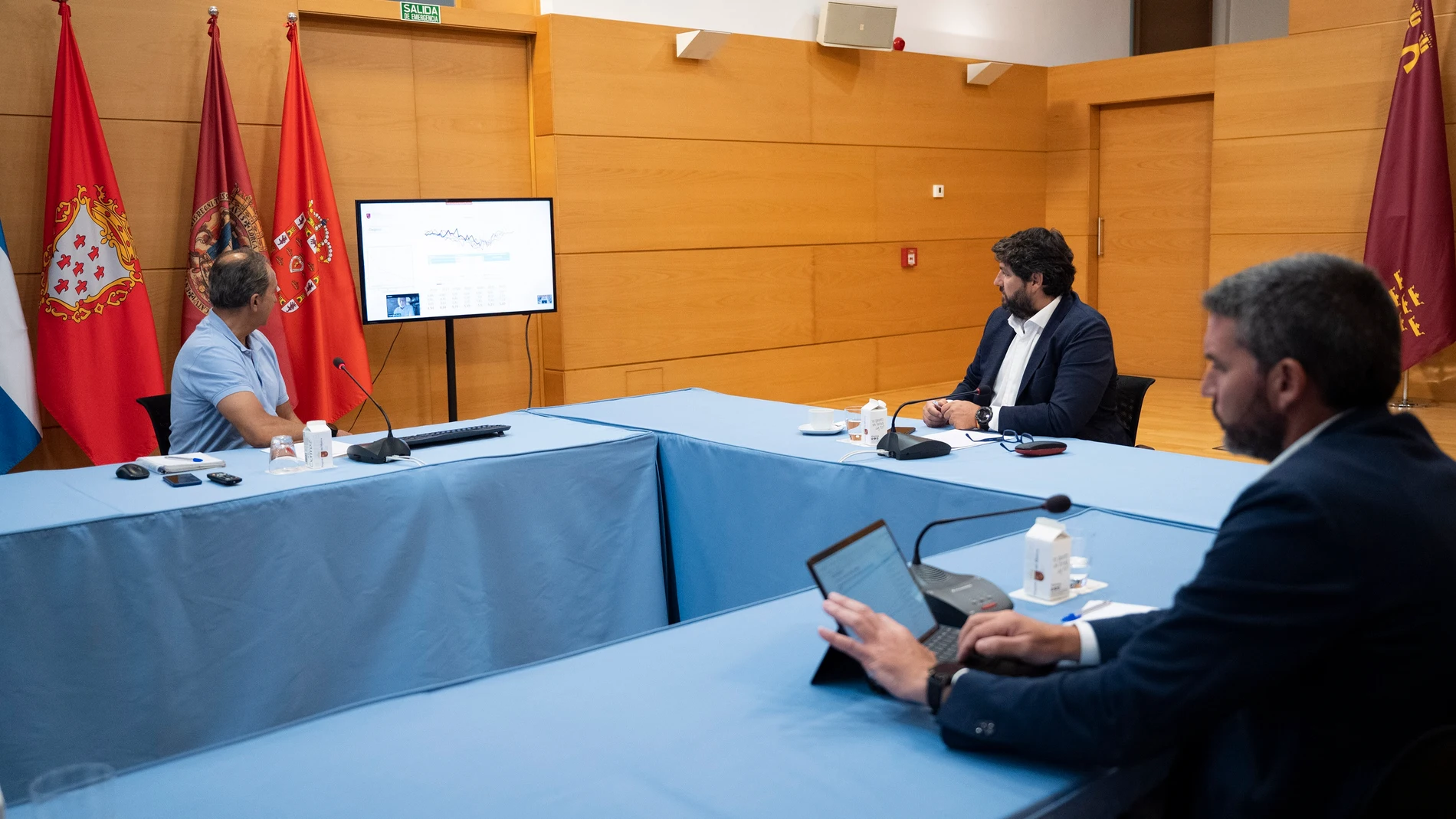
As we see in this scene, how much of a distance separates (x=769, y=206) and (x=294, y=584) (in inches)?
178

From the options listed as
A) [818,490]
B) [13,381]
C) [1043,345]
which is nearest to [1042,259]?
[1043,345]

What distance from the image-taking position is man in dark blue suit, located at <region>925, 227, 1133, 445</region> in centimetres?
324

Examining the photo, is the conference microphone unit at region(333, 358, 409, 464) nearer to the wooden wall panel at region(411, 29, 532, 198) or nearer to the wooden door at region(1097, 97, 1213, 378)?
the wooden wall panel at region(411, 29, 532, 198)

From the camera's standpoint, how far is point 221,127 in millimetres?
4609

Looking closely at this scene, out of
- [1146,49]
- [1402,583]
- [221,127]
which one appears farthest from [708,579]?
[1146,49]

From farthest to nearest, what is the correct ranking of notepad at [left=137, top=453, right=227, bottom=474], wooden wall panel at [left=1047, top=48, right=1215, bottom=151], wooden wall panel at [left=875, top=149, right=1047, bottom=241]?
wooden wall panel at [left=1047, top=48, right=1215, bottom=151], wooden wall panel at [left=875, top=149, right=1047, bottom=241], notepad at [left=137, top=453, right=227, bottom=474]

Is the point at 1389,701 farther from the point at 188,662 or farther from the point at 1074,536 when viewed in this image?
the point at 188,662

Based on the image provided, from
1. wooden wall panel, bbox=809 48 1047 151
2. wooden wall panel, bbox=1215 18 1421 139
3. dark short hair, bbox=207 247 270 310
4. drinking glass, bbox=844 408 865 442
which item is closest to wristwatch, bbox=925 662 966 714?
drinking glass, bbox=844 408 865 442

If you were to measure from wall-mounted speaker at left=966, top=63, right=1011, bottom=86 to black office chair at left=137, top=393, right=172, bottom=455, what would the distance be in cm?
567

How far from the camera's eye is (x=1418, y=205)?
6.10m

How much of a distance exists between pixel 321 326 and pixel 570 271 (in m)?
1.41

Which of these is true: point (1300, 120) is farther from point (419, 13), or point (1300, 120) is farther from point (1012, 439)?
point (419, 13)

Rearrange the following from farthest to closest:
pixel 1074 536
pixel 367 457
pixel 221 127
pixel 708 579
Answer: pixel 221 127 → pixel 708 579 → pixel 367 457 → pixel 1074 536

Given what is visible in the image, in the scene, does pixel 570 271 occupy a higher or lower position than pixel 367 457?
higher
